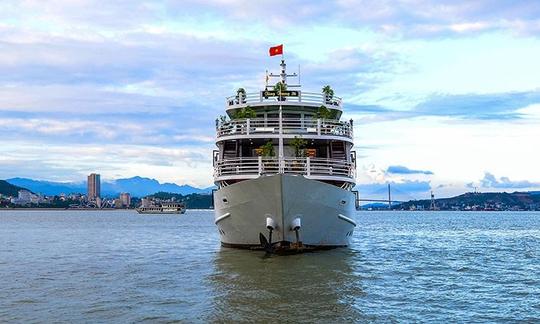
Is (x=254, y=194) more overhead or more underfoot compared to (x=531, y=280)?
more overhead

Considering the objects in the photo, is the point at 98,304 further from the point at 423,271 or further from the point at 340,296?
the point at 423,271

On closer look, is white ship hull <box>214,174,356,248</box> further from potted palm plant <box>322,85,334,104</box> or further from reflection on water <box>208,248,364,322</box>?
→ potted palm plant <box>322,85,334,104</box>

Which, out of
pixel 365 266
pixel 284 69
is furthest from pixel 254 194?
pixel 284 69

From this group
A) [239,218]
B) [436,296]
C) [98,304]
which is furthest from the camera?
[239,218]

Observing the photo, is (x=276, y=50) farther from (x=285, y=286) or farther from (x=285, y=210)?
(x=285, y=286)

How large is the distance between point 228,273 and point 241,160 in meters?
9.18

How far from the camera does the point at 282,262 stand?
100 ft

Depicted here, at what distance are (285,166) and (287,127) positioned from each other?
4407mm

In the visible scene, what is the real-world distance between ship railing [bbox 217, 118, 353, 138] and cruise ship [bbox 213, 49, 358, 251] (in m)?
0.06

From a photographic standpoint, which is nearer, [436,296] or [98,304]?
[98,304]

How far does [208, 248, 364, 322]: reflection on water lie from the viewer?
19141mm

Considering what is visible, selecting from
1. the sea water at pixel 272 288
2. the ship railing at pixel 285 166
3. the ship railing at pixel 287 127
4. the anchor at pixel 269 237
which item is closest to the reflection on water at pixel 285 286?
the sea water at pixel 272 288

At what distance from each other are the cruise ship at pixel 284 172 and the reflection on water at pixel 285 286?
134 centimetres

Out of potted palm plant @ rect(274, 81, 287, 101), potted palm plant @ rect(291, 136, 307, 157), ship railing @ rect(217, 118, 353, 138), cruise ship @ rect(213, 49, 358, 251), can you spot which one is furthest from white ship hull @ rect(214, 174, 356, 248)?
potted palm plant @ rect(274, 81, 287, 101)
